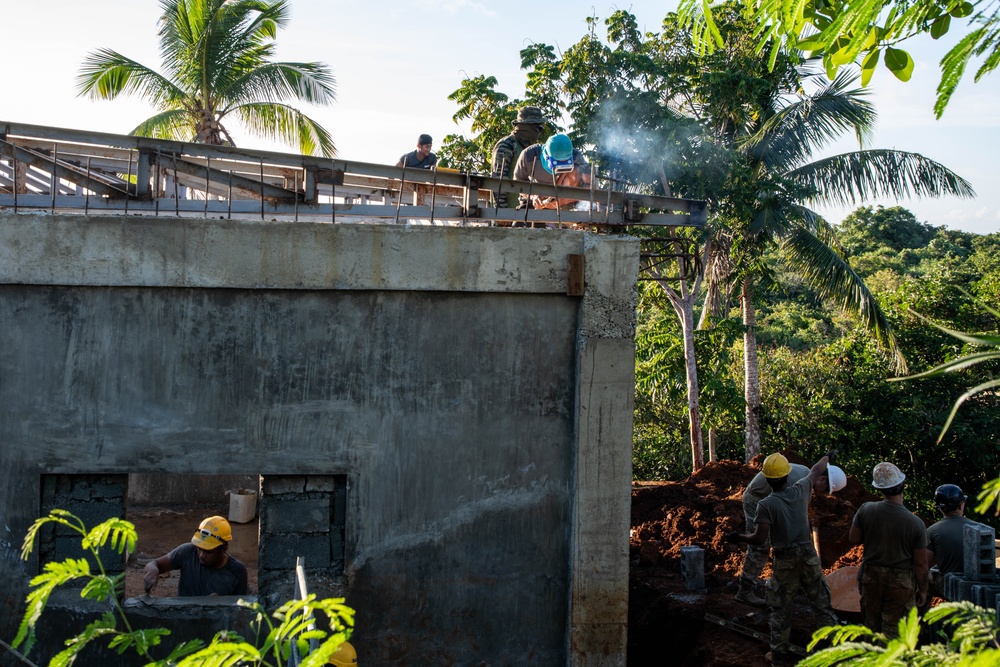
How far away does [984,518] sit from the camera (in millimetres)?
12375

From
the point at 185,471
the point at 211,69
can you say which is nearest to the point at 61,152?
the point at 185,471

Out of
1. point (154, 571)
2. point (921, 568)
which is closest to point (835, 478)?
point (921, 568)

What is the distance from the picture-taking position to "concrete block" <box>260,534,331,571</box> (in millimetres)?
6043

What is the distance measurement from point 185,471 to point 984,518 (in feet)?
35.5

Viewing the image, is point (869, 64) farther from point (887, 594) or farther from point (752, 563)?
point (752, 563)

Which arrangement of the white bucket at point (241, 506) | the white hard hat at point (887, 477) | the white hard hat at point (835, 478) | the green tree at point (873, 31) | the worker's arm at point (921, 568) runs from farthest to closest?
the white bucket at point (241, 506)
the white hard hat at point (835, 478)
the white hard hat at point (887, 477)
the worker's arm at point (921, 568)
the green tree at point (873, 31)

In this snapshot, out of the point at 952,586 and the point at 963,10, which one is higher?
the point at 963,10

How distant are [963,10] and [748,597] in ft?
20.3

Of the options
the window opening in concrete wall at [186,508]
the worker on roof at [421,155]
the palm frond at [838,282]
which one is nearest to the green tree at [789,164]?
the palm frond at [838,282]

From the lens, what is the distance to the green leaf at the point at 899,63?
11.0 ft

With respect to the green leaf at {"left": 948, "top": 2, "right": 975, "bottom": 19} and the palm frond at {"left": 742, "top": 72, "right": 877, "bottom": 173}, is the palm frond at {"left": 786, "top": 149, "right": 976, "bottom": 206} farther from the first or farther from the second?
the green leaf at {"left": 948, "top": 2, "right": 975, "bottom": 19}

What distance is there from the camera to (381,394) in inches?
242

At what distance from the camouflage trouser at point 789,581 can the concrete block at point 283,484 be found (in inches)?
146

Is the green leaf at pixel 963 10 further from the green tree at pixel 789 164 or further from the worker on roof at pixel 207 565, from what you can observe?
the green tree at pixel 789 164
